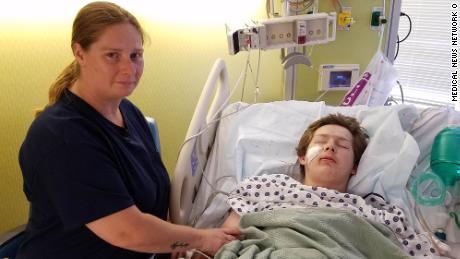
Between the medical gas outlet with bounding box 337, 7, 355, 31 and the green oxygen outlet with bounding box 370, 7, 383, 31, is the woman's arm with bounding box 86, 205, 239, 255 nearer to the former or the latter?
the medical gas outlet with bounding box 337, 7, 355, 31

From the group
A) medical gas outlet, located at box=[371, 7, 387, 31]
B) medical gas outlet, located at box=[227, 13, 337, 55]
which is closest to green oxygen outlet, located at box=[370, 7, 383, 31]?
medical gas outlet, located at box=[371, 7, 387, 31]

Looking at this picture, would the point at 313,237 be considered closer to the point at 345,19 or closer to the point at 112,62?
the point at 112,62

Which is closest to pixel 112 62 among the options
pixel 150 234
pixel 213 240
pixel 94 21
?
pixel 94 21

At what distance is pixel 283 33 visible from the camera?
1876mm

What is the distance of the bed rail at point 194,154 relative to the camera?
142cm

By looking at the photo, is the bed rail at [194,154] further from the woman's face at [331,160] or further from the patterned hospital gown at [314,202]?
the woman's face at [331,160]

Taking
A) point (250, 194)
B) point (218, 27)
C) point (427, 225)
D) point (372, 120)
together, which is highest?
point (218, 27)

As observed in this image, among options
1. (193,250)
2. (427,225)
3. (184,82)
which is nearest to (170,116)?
(184,82)

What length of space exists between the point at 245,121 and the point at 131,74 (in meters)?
0.85

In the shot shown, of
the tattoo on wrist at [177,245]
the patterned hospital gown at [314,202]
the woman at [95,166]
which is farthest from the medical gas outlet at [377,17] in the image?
the tattoo on wrist at [177,245]

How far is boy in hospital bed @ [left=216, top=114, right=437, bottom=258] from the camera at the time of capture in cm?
122

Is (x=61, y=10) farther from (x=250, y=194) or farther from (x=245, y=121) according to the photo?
(x=250, y=194)

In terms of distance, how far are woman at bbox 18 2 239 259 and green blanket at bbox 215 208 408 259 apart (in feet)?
0.34

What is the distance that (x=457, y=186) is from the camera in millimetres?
1469
